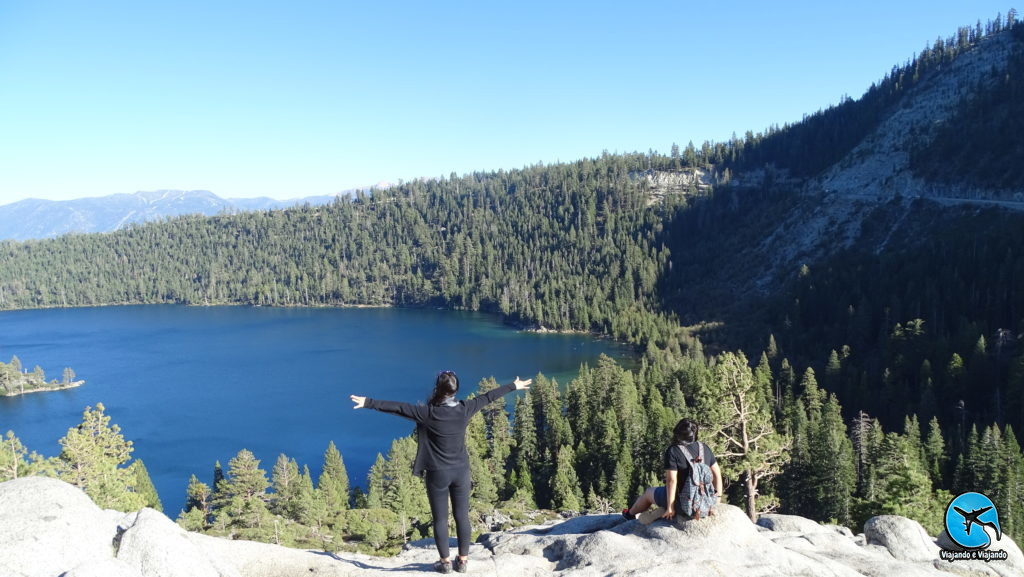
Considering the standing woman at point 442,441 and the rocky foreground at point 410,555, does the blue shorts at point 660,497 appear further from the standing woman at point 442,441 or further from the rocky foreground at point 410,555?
the standing woman at point 442,441

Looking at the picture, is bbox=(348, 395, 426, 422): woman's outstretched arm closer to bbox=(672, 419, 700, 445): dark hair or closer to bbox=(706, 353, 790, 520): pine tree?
bbox=(672, 419, 700, 445): dark hair

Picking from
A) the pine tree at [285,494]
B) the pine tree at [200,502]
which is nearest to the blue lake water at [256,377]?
the pine tree at [200,502]

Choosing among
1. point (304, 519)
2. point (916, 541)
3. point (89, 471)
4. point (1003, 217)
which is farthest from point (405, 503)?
point (1003, 217)

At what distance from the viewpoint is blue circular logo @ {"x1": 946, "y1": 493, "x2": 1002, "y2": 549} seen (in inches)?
601

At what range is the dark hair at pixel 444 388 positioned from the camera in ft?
32.7

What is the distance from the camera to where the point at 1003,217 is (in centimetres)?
11694

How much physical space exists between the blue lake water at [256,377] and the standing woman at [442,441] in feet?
201

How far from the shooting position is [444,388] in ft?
33.0

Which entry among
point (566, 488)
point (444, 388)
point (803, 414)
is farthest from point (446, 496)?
point (803, 414)

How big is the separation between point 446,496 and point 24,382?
144778 millimetres

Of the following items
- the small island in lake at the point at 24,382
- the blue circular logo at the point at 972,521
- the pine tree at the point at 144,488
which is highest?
the blue circular logo at the point at 972,521

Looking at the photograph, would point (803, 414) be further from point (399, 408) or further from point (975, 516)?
point (399, 408)

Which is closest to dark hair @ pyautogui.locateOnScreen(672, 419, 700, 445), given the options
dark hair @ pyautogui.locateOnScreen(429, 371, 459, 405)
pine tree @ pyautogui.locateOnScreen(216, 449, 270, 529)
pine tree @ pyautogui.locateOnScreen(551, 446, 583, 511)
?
dark hair @ pyautogui.locateOnScreen(429, 371, 459, 405)

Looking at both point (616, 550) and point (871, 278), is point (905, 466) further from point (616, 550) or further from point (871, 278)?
point (871, 278)
